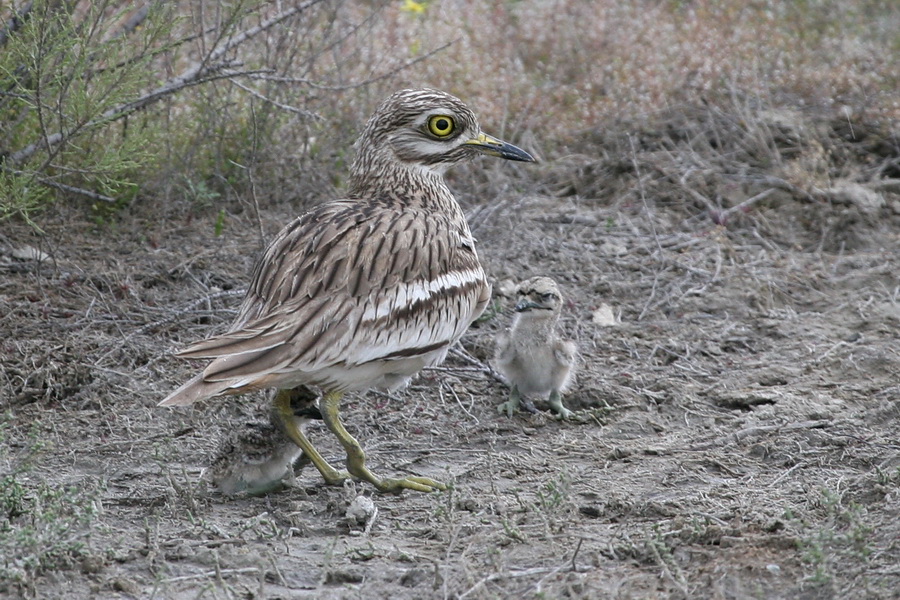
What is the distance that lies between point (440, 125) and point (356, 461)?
1.43 metres

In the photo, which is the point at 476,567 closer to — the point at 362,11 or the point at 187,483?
the point at 187,483

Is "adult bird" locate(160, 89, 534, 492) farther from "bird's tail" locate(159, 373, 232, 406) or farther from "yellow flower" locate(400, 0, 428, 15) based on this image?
"yellow flower" locate(400, 0, 428, 15)

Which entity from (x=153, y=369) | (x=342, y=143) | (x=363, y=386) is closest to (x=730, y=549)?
(x=363, y=386)

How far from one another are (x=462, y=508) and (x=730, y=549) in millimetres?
936

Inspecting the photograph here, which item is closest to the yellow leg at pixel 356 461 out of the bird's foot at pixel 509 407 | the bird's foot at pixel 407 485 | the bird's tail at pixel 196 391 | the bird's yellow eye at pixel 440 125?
the bird's foot at pixel 407 485

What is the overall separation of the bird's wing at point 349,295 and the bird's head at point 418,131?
0.34 m

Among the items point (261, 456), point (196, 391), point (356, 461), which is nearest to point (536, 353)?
point (356, 461)

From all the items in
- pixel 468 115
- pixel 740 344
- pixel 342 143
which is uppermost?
pixel 468 115

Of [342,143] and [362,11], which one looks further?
[362,11]

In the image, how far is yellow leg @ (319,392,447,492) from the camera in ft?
14.0

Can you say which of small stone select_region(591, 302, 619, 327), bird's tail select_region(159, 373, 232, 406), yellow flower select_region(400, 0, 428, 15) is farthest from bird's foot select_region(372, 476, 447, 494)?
yellow flower select_region(400, 0, 428, 15)

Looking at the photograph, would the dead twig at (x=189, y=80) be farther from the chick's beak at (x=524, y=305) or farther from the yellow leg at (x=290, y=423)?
the yellow leg at (x=290, y=423)

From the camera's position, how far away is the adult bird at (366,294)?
3916mm

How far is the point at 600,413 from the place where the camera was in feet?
17.0
